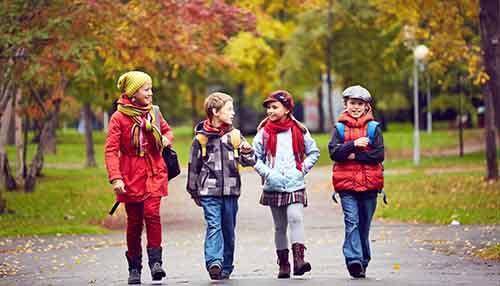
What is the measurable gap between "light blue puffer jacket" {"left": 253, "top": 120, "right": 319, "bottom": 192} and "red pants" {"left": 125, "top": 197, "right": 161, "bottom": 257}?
1045mm

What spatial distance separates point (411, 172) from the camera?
3219cm

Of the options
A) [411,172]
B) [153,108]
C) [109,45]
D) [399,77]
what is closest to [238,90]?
[399,77]

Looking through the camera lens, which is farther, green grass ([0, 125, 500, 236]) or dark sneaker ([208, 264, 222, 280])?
green grass ([0, 125, 500, 236])

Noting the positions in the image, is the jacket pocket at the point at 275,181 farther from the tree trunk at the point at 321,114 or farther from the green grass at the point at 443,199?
the tree trunk at the point at 321,114

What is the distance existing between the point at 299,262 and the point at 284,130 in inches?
48.5

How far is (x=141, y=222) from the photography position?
11.6m

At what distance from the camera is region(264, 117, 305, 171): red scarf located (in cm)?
1196

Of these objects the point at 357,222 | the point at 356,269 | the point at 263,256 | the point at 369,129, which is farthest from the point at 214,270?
the point at 263,256

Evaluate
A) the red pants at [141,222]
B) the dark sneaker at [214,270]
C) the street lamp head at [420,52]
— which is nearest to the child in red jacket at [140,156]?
the red pants at [141,222]

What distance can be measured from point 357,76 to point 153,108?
33028 millimetres

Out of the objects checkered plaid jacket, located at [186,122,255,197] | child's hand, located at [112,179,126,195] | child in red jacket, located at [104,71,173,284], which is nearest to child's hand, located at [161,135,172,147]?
child in red jacket, located at [104,71,173,284]

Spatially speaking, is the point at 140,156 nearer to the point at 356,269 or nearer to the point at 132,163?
the point at 132,163

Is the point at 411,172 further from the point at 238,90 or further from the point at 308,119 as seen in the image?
the point at 308,119

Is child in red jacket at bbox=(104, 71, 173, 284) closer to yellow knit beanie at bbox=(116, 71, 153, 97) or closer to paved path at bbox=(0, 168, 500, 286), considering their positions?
yellow knit beanie at bbox=(116, 71, 153, 97)
